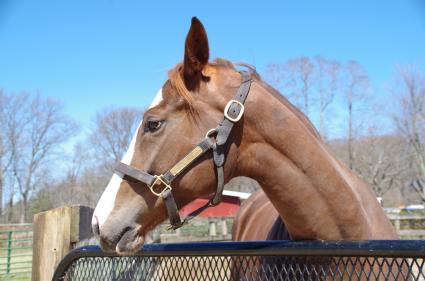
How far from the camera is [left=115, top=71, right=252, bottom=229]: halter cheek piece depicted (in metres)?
2.11

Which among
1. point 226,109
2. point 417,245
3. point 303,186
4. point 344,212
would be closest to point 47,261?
point 226,109

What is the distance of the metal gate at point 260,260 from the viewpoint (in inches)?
53.4

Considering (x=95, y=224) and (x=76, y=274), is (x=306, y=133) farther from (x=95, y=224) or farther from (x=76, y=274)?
(x=76, y=274)

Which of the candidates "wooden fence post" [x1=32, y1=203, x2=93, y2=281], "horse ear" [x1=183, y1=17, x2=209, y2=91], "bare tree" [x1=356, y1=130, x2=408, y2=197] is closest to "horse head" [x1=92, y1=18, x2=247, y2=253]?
"horse ear" [x1=183, y1=17, x2=209, y2=91]

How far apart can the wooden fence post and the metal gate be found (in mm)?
249

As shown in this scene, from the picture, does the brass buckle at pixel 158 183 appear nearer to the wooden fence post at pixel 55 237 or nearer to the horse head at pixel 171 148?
the horse head at pixel 171 148

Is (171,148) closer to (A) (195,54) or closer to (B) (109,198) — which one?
(B) (109,198)

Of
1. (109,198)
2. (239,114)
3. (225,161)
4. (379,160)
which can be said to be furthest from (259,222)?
(379,160)

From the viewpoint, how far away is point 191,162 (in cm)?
215

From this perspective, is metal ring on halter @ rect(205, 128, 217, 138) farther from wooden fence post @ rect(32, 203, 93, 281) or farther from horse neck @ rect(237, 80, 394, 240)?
wooden fence post @ rect(32, 203, 93, 281)

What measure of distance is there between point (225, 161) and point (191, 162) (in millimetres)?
197

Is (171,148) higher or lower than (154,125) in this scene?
lower

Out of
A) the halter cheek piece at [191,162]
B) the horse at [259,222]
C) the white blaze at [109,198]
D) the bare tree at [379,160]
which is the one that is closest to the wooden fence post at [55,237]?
the white blaze at [109,198]

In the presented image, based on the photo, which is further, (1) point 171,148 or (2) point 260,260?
(1) point 171,148
